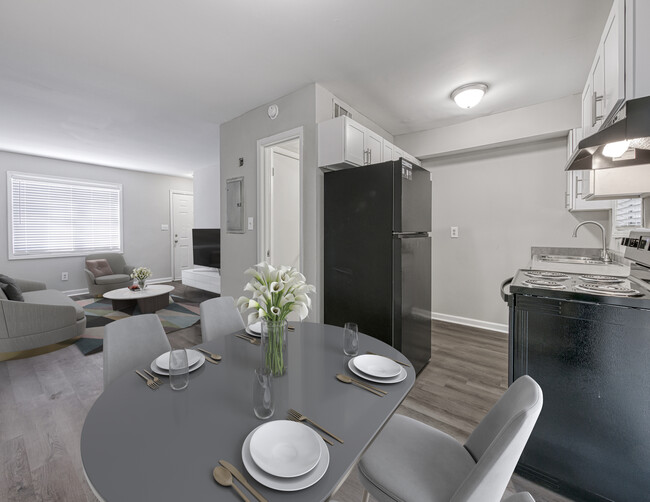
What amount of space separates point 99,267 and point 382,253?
5848mm

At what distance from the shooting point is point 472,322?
3.84 m

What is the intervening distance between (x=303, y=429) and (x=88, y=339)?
3.74 m

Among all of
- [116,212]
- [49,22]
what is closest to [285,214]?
[49,22]

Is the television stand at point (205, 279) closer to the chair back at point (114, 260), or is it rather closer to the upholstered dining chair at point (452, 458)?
the chair back at point (114, 260)

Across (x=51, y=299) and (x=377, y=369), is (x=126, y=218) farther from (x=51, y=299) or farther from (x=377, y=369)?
(x=377, y=369)

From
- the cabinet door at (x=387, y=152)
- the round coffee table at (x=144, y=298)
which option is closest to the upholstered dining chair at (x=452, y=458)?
the cabinet door at (x=387, y=152)

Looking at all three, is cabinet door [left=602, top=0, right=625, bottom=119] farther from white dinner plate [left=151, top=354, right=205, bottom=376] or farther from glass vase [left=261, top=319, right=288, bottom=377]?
white dinner plate [left=151, top=354, right=205, bottom=376]

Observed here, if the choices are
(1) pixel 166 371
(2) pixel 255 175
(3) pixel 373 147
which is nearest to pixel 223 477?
(1) pixel 166 371

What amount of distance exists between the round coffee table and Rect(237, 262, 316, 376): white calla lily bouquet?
151 inches

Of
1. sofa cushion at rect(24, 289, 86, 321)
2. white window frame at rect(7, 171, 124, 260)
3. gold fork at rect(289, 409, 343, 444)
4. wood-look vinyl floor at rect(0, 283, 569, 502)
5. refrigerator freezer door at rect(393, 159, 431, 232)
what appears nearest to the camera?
gold fork at rect(289, 409, 343, 444)

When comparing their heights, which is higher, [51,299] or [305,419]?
[305,419]

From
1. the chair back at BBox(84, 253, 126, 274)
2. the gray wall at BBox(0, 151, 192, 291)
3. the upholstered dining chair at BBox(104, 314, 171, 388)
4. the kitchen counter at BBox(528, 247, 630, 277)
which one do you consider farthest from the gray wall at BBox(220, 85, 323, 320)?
the gray wall at BBox(0, 151, 192, 291)

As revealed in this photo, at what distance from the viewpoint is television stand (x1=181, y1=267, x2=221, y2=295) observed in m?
5.30

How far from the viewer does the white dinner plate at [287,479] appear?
647 millimetres
